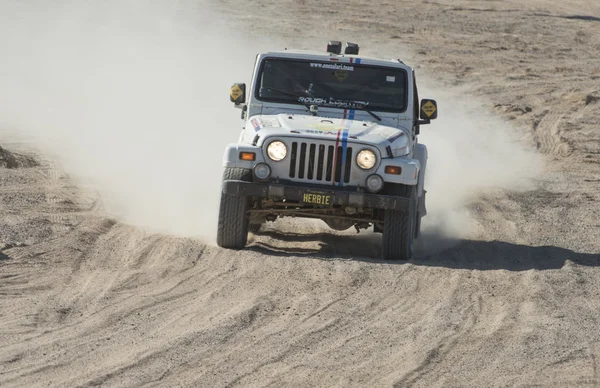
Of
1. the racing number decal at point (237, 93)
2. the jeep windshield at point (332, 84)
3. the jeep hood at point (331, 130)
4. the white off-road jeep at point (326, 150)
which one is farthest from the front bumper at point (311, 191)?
the jeep windshield at point (332, 84)

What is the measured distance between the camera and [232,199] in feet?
33.9

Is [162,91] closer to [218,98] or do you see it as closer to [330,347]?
[218,98]

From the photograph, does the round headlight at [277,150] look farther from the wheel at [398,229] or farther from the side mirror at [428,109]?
the side mirror at [428,109]

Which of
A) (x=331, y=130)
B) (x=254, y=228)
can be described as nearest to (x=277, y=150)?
(x=331, y=130)

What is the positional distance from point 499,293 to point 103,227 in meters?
4.11

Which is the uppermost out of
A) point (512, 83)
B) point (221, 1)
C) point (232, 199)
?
point (221, 1)

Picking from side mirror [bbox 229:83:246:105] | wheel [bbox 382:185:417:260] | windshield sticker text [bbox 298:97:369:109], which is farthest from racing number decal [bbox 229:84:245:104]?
wheel [bbox 382:185:417:260]

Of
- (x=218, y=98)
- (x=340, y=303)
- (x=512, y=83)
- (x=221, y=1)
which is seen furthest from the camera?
(x=221, y=1)

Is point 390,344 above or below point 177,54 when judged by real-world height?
below

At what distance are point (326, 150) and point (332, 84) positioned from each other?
1.35m

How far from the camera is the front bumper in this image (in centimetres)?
1007

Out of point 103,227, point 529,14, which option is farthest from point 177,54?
point 103,227

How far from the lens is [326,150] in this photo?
10.2 metres

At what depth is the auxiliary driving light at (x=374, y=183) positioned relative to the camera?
10148 mm
